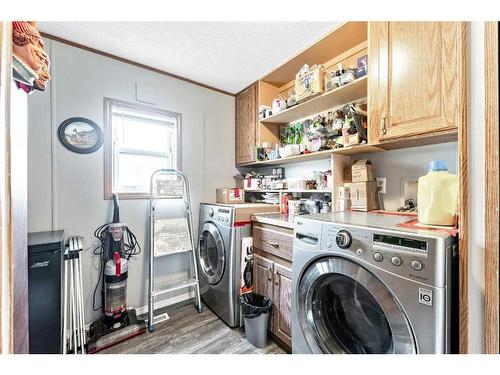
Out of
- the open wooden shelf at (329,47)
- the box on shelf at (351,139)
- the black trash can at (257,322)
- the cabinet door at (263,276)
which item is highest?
the open wooden shelf at (329,47)

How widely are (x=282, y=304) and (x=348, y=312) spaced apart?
0.55m

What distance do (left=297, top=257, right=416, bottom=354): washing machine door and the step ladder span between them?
132cm

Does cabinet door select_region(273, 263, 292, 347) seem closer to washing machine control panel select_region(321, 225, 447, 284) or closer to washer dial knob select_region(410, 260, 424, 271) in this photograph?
washing machine control panel select_region(321, 225, 447, 284)

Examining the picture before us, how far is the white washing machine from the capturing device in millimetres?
671

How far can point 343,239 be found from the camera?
2.96 ft

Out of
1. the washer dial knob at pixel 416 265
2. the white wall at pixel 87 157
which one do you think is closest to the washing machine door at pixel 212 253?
the white wall at pixel 87 157

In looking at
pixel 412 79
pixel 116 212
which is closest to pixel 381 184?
pixel 412 79

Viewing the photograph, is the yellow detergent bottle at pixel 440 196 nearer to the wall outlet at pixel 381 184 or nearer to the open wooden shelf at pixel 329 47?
the wall outlet at pixel 381 184

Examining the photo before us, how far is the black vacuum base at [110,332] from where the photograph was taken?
1480 mm

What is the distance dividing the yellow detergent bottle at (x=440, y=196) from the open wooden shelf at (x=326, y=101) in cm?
77

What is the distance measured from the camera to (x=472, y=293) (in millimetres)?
609

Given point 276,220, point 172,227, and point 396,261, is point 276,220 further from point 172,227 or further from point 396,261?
point 172,227
